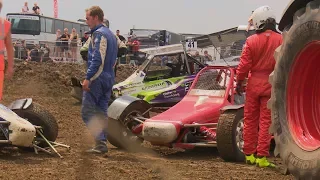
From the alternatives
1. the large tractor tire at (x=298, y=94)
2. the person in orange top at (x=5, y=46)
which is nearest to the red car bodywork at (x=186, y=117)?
the person in orange top at (x=5, y=46)

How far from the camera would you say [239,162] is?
665cm

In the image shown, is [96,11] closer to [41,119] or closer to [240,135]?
[41,119]

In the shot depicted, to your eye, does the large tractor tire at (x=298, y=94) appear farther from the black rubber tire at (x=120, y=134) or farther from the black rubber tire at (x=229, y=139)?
the black rubber tire at (x=120, y=134)

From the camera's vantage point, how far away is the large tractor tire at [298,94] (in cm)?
364

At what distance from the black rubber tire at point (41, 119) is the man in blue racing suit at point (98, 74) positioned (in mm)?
410

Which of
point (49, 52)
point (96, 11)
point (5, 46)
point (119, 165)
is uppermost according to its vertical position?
point (96, 11)

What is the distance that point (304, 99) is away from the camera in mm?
3947

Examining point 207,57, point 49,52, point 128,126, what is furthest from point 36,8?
point 128,126

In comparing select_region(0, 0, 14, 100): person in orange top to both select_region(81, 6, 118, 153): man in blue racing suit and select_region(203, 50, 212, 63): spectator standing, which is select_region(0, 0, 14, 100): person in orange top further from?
select_region(203, 50, 212, 63): spectator standing

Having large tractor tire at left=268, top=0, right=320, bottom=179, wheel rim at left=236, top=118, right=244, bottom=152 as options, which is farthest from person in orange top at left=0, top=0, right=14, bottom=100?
large tractor tire at left=268, top=0, right=320, bottom=179

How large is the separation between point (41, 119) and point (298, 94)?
11.8 feet

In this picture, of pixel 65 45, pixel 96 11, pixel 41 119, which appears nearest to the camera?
pixel 41 119

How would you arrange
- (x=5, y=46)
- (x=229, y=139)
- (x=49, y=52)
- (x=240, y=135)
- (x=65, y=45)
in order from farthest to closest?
(x=49, y=52) → (x=65, y=45) → (x=240, y=135) → (x=229, y=139) → (x=5, y=46)

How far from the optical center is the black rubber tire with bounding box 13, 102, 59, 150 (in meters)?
6.70
